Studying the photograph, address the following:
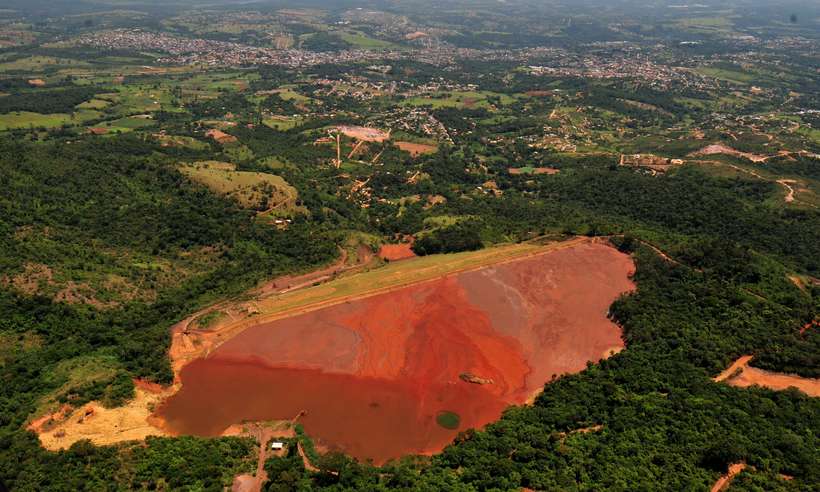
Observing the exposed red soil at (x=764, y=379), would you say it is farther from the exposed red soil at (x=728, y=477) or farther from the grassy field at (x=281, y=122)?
the grassy field at (x=281, y=122)

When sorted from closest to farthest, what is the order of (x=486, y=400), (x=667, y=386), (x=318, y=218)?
(x=667, y=386)
(x=486, y=400)
(x=318, y=218)

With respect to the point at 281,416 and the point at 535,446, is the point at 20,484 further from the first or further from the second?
the point at 535,446

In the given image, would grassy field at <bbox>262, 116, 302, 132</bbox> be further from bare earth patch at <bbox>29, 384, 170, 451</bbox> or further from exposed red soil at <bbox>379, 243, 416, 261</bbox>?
bare earth patch at <bbox>29, 384, 170, 451</bbox>

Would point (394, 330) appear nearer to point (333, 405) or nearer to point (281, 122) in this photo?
point (333, 405)

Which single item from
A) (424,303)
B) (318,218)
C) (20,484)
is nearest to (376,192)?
(318,218)

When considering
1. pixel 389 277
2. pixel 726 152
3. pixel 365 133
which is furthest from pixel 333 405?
pixel 726 152
